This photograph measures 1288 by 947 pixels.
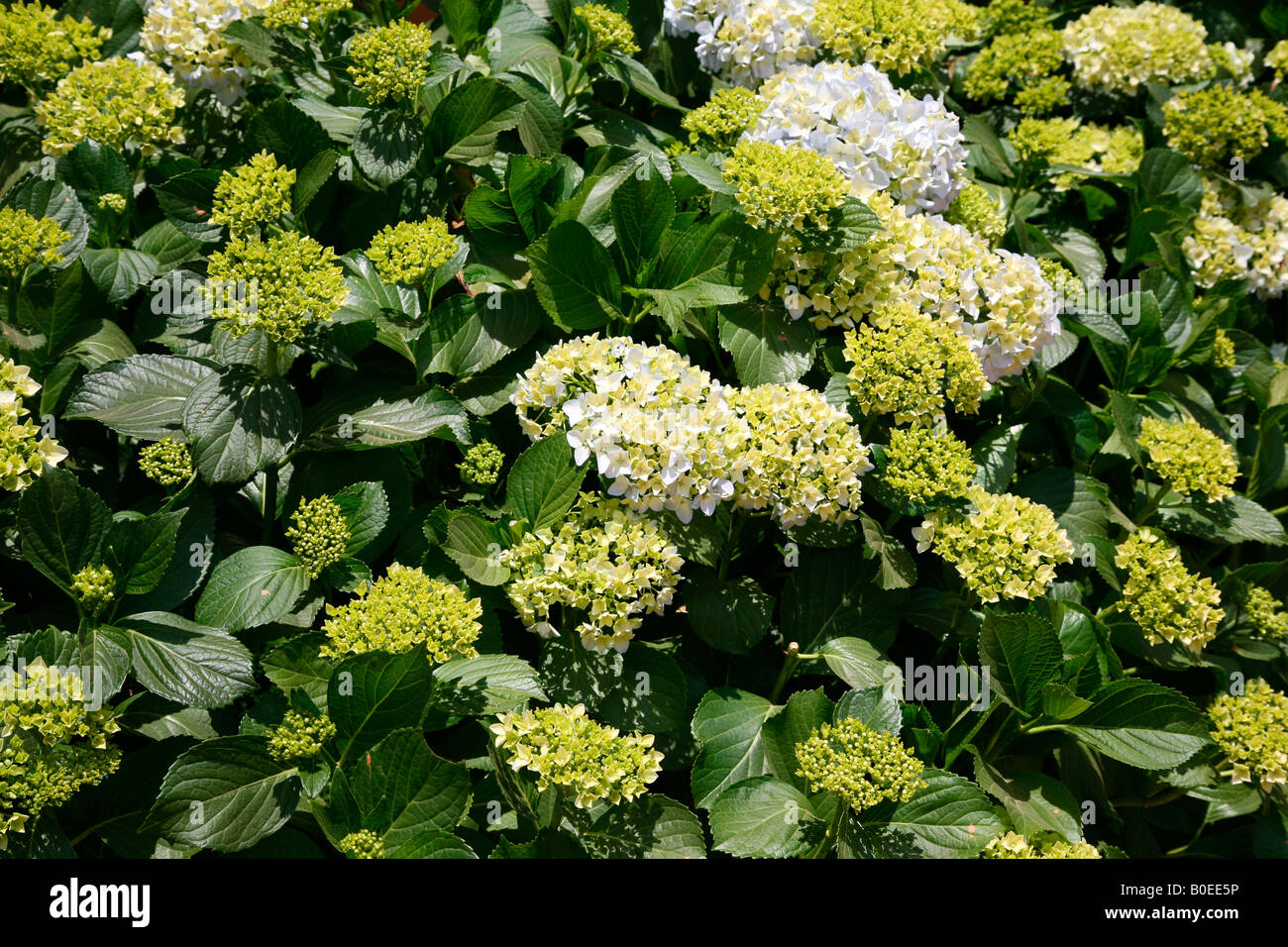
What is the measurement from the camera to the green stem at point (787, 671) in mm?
2631

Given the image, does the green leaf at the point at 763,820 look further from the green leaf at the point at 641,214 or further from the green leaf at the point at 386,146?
the green leaf at the point at 386,146

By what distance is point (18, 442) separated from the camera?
2.23 metres

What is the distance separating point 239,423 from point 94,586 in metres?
0.46

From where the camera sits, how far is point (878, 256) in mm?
2775

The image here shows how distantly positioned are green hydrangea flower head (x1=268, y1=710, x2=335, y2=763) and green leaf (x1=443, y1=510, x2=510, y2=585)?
427 mm

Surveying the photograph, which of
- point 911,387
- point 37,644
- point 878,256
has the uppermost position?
point 878,256

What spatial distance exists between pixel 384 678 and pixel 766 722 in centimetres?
87

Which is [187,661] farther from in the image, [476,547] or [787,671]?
[787,671]

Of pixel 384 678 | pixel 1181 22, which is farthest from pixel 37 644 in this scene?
pixel 1181 22

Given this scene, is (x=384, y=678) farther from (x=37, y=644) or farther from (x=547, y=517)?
(x=37, y=644)

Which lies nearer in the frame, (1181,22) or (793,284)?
(793,284)

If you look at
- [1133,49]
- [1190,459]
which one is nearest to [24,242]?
[1190,459]
